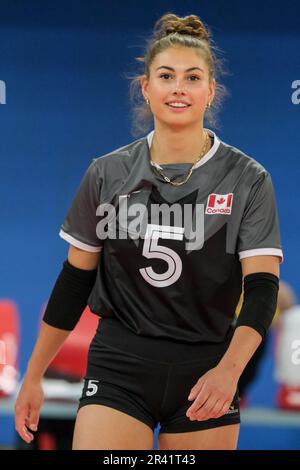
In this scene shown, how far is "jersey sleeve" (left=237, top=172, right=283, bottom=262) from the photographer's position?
2.32 metres

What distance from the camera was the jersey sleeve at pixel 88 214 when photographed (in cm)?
247

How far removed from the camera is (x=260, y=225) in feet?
7.71

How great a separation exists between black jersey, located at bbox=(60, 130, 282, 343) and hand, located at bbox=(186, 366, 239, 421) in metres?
0.21

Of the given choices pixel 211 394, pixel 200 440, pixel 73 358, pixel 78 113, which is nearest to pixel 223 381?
pixel 211 394

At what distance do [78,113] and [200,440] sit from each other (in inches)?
85.4

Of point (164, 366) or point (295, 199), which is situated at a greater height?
point (295, 199)

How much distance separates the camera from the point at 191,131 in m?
2.46

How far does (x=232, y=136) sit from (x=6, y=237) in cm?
105

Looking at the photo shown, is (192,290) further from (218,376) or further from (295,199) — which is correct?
(295,199)

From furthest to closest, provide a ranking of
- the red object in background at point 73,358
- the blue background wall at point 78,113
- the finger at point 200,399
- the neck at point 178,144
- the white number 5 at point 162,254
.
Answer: the blue background wall at point 78,113 < the red object in background at point 73,358 < the neck at point 178,144 < the white number 5 at point 162,254 < the finger at point 200,399

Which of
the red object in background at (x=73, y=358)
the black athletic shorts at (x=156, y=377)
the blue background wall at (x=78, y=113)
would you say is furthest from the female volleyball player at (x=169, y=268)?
the blue background wall at (x=78, y=113)

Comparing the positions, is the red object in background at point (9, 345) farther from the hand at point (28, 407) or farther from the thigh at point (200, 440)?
the thigh at point (200, 440)

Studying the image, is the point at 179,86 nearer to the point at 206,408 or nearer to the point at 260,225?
the point at 260,225
